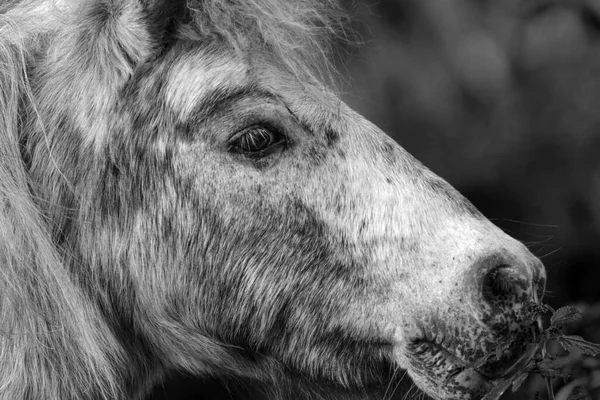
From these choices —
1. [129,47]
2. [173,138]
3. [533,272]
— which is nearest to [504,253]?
[533,272]

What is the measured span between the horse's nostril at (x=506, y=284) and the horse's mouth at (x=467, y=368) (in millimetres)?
115

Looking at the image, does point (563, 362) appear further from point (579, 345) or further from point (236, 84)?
point (236, 84)

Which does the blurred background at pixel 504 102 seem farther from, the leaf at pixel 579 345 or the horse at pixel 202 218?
the leaf at pixel 579 345

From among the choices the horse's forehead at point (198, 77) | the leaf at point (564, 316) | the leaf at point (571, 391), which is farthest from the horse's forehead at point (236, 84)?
the leaf at point (571, 391)

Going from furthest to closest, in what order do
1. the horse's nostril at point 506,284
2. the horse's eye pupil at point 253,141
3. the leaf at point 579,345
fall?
the horse's eye pupil at point 253,141, the horse's nostril at point 506,284, the leaf at point 579,345

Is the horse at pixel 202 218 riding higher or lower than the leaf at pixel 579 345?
higher

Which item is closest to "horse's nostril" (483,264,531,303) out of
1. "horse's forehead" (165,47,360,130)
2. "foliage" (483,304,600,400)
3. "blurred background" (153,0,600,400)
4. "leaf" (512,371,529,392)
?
"foliage" (483,304,600,400)

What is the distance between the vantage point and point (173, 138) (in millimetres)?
1869

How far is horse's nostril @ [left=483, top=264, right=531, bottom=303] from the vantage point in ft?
5.61

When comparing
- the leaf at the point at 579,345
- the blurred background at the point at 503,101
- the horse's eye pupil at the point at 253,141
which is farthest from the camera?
the blurred background at the point at 503,101

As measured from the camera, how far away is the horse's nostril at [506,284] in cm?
171

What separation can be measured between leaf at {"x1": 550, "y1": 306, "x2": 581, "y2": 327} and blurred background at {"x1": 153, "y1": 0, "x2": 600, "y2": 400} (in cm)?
92

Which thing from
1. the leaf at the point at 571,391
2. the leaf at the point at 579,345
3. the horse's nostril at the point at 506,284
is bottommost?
the leaf at the point at 571,391

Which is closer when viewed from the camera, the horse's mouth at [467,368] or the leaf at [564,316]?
the leaf at [564,316]
